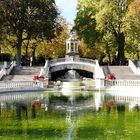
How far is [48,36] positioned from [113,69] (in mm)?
10743

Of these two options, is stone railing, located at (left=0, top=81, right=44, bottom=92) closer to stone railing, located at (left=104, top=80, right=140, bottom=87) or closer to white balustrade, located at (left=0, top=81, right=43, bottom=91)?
white balustrade, located at (left=0, top=81, right=43, bottom=91)

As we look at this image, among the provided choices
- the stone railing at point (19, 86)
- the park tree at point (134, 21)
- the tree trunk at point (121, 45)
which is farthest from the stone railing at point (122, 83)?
the tree trunk at point (121, 45)

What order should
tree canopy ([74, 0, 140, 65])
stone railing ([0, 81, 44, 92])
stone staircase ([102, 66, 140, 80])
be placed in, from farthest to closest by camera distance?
tree canopy ([74, 0, 140, 65])
stone staircase ([102, 66, 140, 80])
stone railing ([0, 81, 44, 92])

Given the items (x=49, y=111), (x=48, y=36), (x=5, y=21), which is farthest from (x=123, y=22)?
(x=49, y=111)

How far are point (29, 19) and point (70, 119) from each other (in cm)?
4047

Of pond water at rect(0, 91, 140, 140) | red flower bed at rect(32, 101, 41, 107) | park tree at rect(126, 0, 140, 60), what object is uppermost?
park tree at rect(126, 0, 140, 60)

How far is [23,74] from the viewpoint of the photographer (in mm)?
54594

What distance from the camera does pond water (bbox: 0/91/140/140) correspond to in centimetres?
1901

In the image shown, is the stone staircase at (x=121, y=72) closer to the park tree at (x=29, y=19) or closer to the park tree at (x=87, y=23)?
the park tree at (x=87, y=23)

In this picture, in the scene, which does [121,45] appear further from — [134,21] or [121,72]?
[121,72]

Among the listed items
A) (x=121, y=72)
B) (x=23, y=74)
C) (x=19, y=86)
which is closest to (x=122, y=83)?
(x=19, y=86)

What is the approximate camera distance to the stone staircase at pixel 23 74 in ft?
167

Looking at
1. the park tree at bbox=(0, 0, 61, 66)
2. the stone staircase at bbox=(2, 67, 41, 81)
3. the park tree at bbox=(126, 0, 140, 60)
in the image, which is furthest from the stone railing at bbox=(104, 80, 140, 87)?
the park tree at bbox=(0, 0, 61, 66)

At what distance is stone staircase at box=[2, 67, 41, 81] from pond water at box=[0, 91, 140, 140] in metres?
16.2
